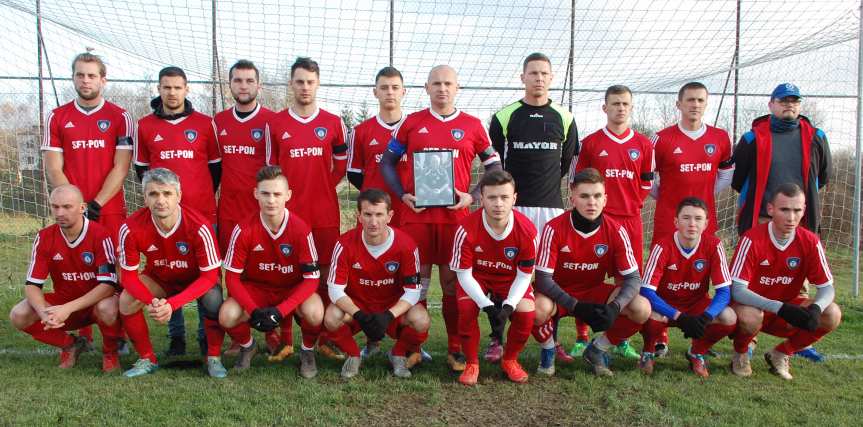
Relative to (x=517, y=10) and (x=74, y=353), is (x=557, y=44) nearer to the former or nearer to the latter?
(x=517, y=10)

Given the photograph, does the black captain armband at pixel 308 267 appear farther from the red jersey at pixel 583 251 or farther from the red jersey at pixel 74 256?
the red jersey at pixel 583 251

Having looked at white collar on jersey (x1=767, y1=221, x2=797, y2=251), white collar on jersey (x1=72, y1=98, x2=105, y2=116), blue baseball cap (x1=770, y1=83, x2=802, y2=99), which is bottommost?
white collar on jersey (x1=767, y1=221, x2=797, y2=251)

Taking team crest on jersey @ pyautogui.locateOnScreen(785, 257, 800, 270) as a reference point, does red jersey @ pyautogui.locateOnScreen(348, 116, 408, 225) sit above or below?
above

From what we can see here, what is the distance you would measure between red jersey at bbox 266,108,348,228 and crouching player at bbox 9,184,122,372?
1187 mm

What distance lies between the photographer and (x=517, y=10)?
6.97m

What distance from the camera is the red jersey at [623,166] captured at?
4.24 meters

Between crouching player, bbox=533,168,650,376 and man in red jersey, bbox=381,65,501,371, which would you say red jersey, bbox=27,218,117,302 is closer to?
man in red jersey, bbox=381,65,501,371

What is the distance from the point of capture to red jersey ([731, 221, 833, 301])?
3.75 meters

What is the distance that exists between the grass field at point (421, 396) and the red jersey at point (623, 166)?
3.53ft

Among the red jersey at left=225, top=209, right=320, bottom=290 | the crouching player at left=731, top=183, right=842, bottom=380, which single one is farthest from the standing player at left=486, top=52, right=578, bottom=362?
the red jersey at left=225, top=209, right=320, bottom=290

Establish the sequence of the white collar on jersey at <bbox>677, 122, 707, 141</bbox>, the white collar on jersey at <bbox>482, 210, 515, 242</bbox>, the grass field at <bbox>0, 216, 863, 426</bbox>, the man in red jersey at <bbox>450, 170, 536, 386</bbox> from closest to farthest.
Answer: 1. the grass field at <bbox>0, 216, 863, 426</bbox>
2. the man in red jersey at <bbox>450, 170, 536, 386</bbox>
3. the white collar on jersey at <bbox>482, 210, 515, 242</bbox>
4. the white collar on jersey at <bbox>677, 122, 707, 141</bbox>

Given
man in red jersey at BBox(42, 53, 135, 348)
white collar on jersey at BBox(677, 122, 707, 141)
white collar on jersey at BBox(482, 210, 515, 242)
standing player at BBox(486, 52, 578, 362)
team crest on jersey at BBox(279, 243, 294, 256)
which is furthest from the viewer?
white collar on jersey at BBox(677, 122, 707, 141)

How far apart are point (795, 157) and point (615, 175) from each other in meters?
1.30

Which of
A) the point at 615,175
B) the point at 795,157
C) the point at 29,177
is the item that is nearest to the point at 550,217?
the point at 615,175
